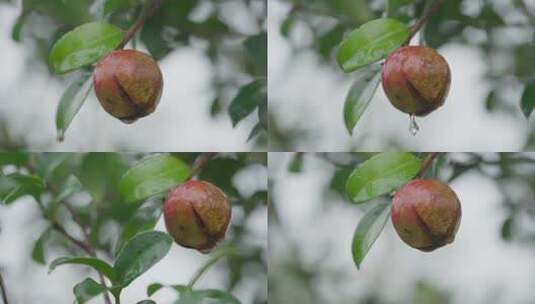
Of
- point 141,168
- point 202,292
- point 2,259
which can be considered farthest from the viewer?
point 2,259

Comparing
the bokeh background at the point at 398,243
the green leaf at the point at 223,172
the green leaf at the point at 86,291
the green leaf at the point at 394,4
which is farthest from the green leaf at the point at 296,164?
the green leaf at the point at 86,291

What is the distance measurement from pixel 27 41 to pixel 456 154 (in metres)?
0.69

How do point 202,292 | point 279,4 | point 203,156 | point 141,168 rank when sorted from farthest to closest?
point 279,4
point 203,156
point 141,168
point 202,292

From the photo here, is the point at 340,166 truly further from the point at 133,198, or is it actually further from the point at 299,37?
the point at 133,198

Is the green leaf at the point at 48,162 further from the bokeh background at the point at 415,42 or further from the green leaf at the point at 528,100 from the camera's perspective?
the green leaf at the point at 528,100

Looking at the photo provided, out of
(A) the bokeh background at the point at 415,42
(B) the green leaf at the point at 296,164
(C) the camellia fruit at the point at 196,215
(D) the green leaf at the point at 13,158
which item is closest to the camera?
(C) the camellia fruit at the point at 196,215

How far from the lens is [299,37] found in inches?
63.8

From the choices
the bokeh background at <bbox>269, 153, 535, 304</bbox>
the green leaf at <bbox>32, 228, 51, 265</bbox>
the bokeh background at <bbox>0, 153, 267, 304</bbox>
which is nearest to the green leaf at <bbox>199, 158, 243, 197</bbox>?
the bokeh background at <bbox>0, 153, 267, 304</bbox>

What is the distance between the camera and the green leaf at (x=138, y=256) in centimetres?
105

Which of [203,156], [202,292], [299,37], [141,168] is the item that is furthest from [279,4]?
[202,292]

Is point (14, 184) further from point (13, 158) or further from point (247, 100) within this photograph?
point (247, 100)

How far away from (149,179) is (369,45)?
0.29 metres

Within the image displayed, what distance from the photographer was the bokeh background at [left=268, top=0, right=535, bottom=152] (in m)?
1.47

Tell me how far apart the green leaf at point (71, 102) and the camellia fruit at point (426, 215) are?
0.38 m
